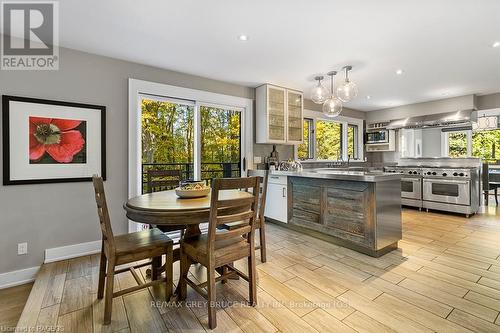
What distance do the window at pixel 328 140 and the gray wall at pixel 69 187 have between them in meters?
3.51

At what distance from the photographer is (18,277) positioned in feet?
7.86

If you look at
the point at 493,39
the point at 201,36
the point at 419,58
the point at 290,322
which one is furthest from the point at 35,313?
the point at 493,39

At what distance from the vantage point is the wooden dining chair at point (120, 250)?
1.59m

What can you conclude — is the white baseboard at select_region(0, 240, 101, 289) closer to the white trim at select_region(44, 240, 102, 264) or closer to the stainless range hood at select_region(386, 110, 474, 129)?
the white trim at select_region(44, 240, 102, 264)

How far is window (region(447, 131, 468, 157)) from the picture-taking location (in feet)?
16.4

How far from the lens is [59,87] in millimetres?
2619

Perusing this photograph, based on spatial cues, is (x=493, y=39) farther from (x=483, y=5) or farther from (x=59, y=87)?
(x=59, y=87)

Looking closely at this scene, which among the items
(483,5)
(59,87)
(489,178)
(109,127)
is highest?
(483,5)

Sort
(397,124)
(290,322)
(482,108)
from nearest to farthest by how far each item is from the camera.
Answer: (290,322)
(482,108)
(397,124)

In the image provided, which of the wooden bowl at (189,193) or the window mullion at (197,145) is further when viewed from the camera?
the window mullion at (197,145)

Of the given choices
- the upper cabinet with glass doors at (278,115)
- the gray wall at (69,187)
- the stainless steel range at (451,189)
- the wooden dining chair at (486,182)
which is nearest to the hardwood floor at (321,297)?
the gray wall at (69,187)

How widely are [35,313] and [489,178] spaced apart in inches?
320

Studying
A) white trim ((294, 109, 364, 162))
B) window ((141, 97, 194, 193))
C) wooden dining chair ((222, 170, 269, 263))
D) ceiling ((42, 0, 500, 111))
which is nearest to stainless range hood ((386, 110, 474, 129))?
white trim ((294, 109, 364, 162))

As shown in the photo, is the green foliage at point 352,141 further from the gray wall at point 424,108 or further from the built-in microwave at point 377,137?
the gray wall at point 424,108
